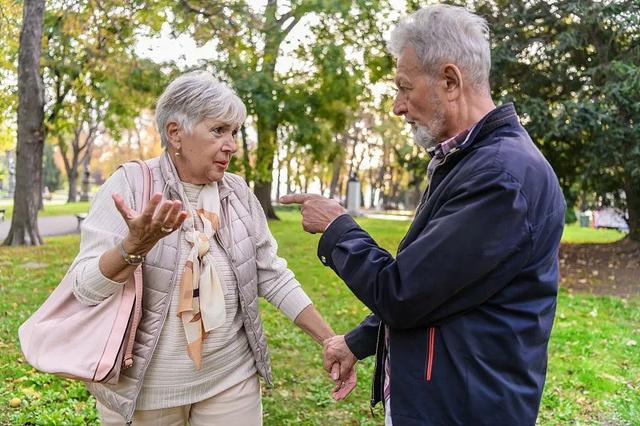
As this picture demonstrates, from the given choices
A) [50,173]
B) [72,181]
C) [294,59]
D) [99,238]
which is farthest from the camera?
[50,173]

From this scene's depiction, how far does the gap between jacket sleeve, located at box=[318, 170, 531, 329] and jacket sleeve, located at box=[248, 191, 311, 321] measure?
40.7 inches

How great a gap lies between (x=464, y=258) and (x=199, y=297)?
1.13 m

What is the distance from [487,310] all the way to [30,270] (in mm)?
10312

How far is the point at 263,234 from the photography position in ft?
9.20

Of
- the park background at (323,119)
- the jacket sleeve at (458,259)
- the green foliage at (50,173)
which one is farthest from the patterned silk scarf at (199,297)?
the green foliage at (50,173)

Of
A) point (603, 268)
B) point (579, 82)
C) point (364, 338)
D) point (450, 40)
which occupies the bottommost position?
point (603, 268)

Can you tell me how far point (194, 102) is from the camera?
2.50 m

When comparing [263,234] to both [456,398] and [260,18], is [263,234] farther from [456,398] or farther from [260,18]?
[260,18]

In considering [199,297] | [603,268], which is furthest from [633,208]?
[199,297]

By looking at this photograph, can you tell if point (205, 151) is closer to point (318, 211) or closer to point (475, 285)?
point (318, 211)

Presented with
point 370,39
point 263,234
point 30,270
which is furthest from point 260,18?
point 263,234

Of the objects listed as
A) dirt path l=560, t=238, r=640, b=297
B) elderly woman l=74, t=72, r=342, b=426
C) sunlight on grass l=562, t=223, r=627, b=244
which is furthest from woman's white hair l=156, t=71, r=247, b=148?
sunlight on grass l=562, t=223, r=627, b=244

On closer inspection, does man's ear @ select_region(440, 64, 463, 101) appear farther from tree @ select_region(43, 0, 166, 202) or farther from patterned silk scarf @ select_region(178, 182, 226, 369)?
tree @ select_region(43, 0, 166, 202)

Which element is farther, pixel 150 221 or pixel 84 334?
pixel 84 334
